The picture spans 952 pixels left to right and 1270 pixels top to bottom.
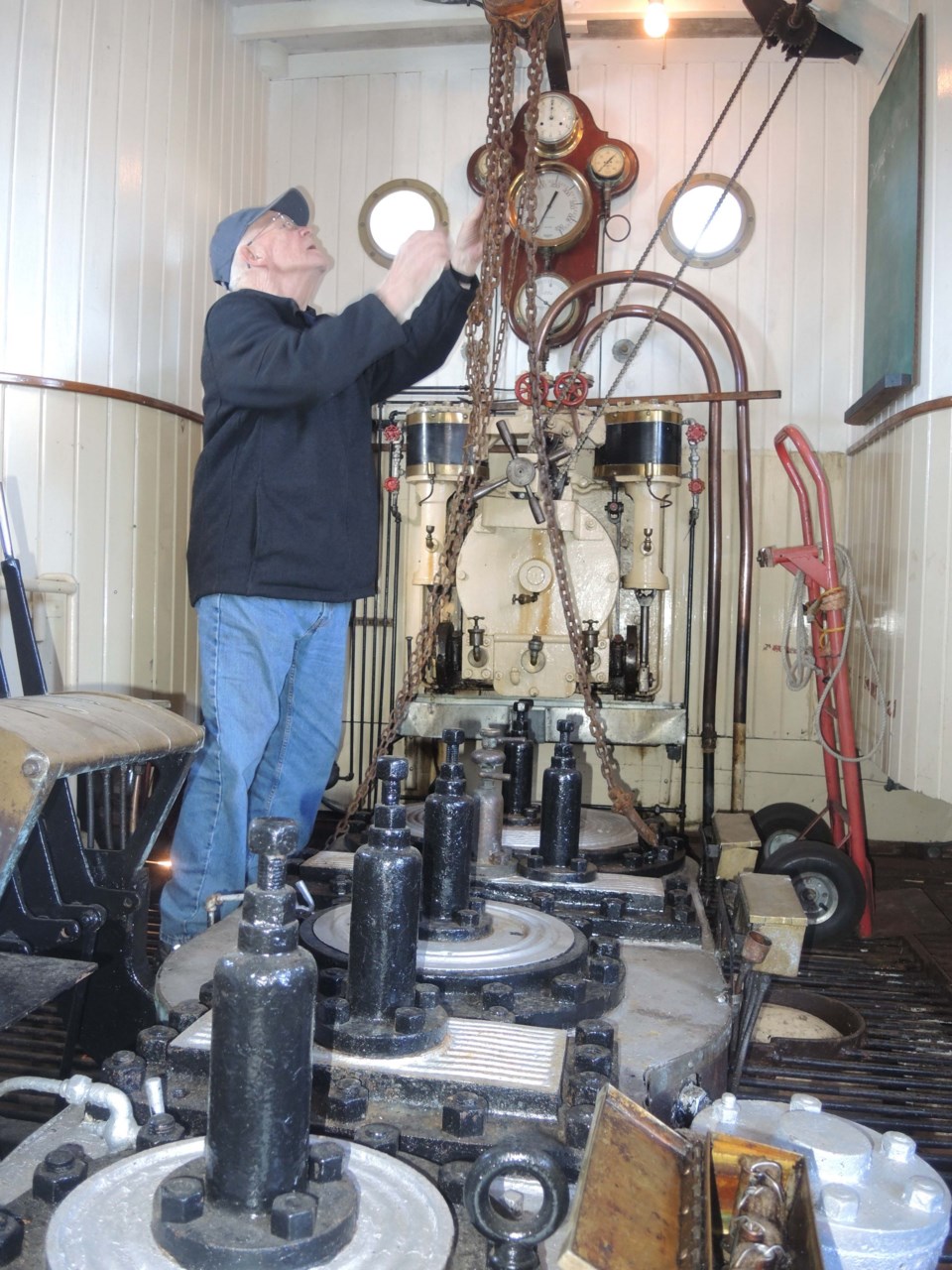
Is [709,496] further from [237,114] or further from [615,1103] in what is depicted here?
[615,1103]

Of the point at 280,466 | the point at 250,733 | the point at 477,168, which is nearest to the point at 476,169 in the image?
the point at 477,168

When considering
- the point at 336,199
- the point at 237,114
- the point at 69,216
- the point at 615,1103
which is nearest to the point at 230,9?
the point at 237,114

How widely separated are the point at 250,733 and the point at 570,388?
6.18ft

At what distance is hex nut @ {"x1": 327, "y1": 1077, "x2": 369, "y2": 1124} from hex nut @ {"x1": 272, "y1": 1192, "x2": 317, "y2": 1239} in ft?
1.07

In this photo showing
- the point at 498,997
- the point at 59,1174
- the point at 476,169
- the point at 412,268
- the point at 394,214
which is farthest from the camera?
the point at 394,214

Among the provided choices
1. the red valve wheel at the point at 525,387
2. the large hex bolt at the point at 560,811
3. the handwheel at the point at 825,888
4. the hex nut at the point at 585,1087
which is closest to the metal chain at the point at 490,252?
the large hex bolt at the point at 560,811

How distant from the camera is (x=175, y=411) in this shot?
13.8ft

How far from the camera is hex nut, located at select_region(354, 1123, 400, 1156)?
3.84ft

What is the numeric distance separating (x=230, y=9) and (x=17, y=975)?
462cm

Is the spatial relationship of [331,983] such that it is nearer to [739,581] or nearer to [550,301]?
[739,581]

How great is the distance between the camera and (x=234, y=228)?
9.22 feet

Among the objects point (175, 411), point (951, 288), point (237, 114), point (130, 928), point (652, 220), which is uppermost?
point (237, 114)

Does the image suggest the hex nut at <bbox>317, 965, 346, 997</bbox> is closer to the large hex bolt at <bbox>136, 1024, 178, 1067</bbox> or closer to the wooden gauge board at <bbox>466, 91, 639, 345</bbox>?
the large hex bolt at <bbox>136, 1024, 178, 1067</bbox>

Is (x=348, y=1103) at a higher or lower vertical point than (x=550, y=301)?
lower
